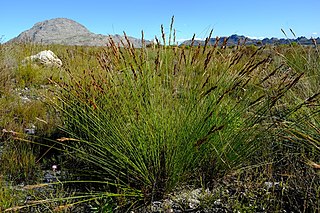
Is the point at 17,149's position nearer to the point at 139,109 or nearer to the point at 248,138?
the point at 139,109

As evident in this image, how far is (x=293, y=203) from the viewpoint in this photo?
2271mm

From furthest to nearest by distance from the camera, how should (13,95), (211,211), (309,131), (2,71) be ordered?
(2,71), (13,95), (309,131), (211,211)

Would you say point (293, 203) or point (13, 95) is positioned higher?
point (13, 95)

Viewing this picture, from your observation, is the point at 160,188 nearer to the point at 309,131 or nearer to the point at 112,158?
the point at 112,158

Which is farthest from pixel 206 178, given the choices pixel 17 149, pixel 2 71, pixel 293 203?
pixel 2 71

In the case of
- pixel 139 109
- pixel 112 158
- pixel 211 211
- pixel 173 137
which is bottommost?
pixel 211 211

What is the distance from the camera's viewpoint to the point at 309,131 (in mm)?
2695

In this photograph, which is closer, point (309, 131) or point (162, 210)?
point (162, 210)

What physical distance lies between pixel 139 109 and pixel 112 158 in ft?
1.27

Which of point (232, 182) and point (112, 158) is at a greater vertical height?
point (112, 158)

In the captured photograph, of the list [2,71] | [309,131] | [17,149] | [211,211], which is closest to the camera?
[211,211]

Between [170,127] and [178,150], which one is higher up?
[170,127]

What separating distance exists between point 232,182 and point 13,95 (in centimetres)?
405

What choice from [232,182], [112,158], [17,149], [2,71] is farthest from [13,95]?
[232,182]
